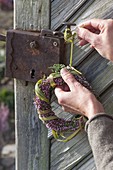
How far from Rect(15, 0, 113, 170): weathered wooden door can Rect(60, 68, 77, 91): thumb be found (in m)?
0.08

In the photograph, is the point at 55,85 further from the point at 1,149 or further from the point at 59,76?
the point at 1,149

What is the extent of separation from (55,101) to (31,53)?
178 mm

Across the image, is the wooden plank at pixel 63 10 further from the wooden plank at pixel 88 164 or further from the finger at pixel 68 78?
the wooden plank at pixel 88 164

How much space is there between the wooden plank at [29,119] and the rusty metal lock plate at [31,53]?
41 mm

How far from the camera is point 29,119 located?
1.98 metres

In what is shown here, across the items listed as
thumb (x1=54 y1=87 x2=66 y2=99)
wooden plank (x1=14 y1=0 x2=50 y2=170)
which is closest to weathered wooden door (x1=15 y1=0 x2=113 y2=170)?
wooden plank (x1=14 y1=0 x2=50 y2=170)

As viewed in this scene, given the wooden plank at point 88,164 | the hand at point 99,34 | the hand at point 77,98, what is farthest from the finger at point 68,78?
the wooden plank at point 88,164

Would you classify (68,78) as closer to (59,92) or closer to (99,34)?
(59,92)

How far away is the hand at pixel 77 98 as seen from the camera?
1.69 metres

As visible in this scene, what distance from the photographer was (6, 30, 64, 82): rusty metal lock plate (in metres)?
1.79

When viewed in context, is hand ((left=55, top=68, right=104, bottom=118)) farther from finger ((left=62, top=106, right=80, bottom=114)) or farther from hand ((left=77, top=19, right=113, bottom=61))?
hand ((left=77, top=19, right=113, bottom=61))

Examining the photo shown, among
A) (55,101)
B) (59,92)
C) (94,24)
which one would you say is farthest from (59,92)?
(94,24)

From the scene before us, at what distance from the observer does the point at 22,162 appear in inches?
80.4

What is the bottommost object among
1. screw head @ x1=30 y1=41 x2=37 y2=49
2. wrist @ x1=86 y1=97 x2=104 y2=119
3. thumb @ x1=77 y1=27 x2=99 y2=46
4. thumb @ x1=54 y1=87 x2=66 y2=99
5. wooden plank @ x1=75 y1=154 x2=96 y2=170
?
wooden plank @ x1=75 y1=154 x2=96 y2=170
